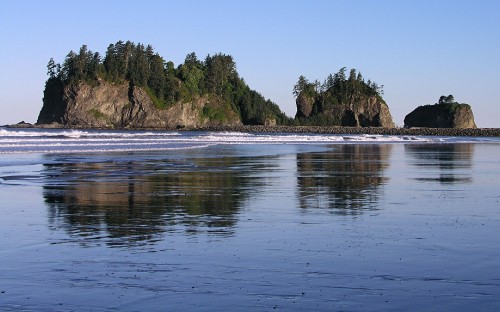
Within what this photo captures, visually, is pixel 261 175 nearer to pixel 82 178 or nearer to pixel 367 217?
pixel 82 178

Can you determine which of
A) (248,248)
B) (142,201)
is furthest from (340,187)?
(248,248)

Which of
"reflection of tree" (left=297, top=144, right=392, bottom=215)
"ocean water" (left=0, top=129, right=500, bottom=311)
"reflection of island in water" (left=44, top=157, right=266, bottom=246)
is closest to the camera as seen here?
"ocean water" (left=0, top=129, right=500, bottom=311)

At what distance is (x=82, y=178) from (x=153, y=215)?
1088cm

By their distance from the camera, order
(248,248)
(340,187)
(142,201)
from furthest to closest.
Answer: (340,187) < (142,201) < (248,248)

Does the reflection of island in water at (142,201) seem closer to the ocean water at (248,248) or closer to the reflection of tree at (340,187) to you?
the ocean water at (248,248)

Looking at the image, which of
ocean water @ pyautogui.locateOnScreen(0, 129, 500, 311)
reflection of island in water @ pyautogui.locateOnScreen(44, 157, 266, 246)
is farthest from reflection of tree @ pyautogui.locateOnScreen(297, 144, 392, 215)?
reflection of island in water @ pyautogui.locateOnScreen(44, 157, 266, 246)

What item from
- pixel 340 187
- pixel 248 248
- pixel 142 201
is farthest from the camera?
pixel 340 187

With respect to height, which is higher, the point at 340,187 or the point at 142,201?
the point at 142,201

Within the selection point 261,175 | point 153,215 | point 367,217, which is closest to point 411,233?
point 367,217

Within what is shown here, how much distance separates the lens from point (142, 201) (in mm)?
18078

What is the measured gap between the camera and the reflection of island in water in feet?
43.5

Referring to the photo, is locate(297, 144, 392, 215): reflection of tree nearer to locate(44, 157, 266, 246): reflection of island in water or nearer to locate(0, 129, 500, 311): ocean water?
locate(0, 129, 500, 311): ocean water

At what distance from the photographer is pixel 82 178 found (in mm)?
25406

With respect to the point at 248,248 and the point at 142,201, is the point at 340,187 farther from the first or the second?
the point at 248,248
